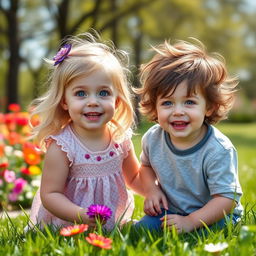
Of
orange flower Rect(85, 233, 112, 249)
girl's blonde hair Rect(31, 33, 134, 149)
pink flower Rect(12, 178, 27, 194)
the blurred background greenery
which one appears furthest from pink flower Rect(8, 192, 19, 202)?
the blurred background greenery

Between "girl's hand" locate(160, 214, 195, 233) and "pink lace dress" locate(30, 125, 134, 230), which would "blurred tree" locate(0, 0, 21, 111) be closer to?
"pink lace dress" locate(30, 125, 134, 230)

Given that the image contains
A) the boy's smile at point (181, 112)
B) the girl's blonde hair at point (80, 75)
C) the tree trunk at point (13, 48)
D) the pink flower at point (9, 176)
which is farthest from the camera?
the tree trunk at point (13, 48)

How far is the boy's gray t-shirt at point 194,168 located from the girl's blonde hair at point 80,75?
Answer: 224 mm

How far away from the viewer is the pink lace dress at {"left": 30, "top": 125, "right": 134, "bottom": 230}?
9.31 feet

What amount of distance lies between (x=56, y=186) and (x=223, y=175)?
2.90 feet

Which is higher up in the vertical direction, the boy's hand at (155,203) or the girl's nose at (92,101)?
the girl's nose at (92,101)

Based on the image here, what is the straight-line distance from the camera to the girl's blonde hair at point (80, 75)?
2.80m

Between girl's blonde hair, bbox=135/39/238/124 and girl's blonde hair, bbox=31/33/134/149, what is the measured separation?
12 cm

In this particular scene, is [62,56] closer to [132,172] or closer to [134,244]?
[132,172]

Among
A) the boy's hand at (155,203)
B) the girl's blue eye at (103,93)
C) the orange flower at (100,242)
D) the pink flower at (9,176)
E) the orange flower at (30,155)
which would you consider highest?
the girl's blue eye at (103,93)

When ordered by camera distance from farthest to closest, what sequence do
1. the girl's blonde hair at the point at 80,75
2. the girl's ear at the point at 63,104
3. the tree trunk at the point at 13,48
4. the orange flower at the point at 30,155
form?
the tree trunk at the point at 13,48 → the orange flower at the point at 30,155 → the girl's ear at the point at 63,104 → the girl's blonde hair at the point at 80,75

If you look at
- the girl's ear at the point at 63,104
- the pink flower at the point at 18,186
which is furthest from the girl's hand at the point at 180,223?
the pink flower at the point at 18,186

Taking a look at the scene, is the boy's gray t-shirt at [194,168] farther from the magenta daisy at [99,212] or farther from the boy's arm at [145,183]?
the magenta daisy at [99,212]

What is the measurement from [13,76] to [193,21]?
15637 millimetres
